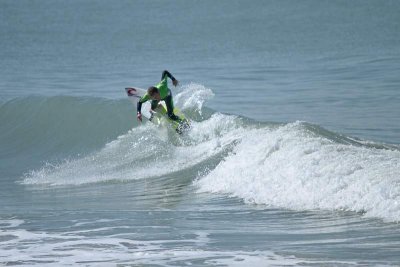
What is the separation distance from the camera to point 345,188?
12.7m

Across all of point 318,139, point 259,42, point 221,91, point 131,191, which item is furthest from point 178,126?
point 259,42

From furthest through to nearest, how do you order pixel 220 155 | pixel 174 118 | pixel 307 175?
pixel 174 118, pixel 220 155, pixel 307 175

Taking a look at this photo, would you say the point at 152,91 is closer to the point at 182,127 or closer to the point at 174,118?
the point at 174,118

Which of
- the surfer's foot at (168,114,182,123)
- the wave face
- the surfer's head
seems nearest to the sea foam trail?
the wave face

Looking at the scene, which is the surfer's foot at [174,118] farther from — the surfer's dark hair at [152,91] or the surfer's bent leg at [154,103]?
the surfer's dark hair at [152,91]

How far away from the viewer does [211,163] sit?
17547 mm

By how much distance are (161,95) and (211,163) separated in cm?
194

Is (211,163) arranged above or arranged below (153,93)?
below

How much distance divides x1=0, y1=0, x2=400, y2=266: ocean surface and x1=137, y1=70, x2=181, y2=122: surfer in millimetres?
957

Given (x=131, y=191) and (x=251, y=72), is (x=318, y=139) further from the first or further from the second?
(x=251, y=72)

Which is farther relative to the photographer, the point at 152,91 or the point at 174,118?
the point at 174,118

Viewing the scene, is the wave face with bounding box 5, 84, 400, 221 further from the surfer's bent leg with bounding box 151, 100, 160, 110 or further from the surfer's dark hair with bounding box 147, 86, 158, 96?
the surfer's dark hair with bounding box 147, 86, 158, 96

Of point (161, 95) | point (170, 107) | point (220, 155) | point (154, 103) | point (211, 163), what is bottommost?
point (211, 163)

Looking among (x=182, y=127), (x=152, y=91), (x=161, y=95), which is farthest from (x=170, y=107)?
(x=152, y=91)
